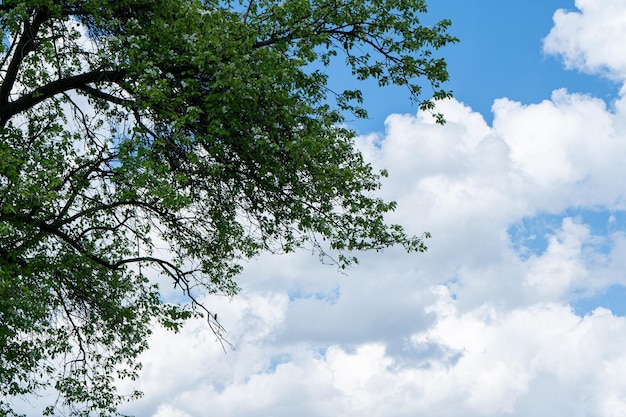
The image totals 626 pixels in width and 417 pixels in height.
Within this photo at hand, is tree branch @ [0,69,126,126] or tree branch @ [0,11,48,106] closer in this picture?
tree branch @ [0,69,126,126]

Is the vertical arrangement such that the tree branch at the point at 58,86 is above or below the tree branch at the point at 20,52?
below

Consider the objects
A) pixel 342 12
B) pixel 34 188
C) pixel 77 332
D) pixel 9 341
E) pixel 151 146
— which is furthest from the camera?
pixel 77 332

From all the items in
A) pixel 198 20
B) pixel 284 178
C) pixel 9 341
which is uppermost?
pixel 198 20

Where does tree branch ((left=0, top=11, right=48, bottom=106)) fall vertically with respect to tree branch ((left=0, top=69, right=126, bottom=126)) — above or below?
above

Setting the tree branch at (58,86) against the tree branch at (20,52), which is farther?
the tree branch at (20,52)

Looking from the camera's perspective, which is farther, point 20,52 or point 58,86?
point 20,52

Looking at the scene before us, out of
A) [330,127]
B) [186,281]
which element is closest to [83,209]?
[186,281]

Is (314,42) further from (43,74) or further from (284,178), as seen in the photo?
(43,74)

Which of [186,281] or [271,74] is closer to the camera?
[271,74]

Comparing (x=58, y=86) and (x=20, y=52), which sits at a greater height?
(x=20, y=52)

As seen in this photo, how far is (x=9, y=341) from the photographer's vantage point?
1917 centimetres

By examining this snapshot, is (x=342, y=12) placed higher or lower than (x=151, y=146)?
higher

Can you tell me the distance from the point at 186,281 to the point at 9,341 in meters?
4.35

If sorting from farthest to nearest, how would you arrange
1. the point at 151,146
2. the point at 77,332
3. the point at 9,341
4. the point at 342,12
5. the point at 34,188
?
the point at 77,332 → the point at 9,341 → the point at 342,12 → the point at 151,146 → the point at 34,188
